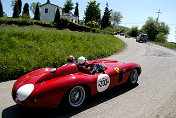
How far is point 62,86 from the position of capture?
3178mm

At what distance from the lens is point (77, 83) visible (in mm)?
3391

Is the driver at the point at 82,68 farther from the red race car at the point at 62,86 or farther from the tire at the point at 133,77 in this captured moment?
the tire at the point at 133,77

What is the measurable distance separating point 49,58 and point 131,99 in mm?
5230

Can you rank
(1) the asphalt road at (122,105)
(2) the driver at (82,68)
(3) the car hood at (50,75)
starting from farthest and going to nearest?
(2) the driver at (82,68)
(3) the car hood at (50,75)
(1) the asphalt road at (122,105)

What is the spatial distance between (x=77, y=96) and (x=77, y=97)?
3cm

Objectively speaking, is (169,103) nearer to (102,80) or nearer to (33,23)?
(102,80)

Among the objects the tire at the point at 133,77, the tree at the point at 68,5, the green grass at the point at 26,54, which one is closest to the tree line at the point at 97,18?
the tree at the point at 68,5

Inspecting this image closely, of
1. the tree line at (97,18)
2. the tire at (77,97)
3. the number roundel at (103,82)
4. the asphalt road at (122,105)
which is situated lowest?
the asphalt road at (122,105)

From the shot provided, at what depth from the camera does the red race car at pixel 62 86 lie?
2979mm

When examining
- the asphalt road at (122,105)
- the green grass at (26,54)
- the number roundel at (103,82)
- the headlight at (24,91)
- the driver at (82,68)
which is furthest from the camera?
the green grass at (26,54)

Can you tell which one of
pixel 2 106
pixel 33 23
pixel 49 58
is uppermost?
pixel 33 23

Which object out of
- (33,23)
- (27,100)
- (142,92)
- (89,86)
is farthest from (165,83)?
(33,23)

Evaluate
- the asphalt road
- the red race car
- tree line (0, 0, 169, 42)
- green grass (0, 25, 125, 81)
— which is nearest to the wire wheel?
the red race car

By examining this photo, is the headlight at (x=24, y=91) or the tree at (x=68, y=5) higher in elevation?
the tree at (x=68, y=5)
